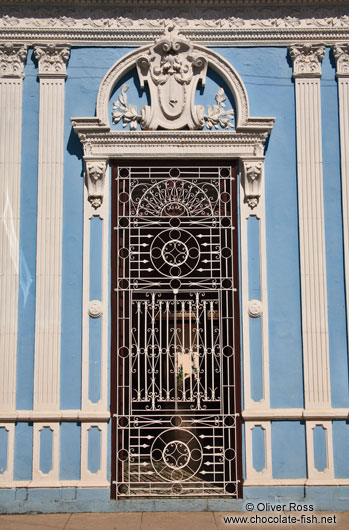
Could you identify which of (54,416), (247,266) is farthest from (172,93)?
(54,416)

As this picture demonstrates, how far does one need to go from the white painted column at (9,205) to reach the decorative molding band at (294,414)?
2.79m

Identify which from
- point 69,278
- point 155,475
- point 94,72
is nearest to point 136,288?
point 69,278

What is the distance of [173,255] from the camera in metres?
8.19

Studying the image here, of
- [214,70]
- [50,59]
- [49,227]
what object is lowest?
[49,227]

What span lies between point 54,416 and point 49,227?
2.24 metres

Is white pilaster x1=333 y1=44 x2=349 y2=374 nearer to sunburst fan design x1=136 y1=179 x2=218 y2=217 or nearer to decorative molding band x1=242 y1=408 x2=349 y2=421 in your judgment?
decorative molding band x1=242 y1=408 x2=349 y2=421

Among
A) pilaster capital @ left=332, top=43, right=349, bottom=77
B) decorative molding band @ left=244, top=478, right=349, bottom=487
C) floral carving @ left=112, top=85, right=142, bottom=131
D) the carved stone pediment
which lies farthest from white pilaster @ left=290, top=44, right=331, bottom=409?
floral carving @ left=112, top=85, right=142, bottom=131

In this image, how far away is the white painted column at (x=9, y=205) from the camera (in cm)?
786

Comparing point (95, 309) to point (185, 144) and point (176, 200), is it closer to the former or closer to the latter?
point (176, 200)

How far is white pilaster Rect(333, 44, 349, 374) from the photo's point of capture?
8125mm

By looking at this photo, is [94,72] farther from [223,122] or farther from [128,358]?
[128,358]

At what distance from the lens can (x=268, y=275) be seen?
8.08 meters

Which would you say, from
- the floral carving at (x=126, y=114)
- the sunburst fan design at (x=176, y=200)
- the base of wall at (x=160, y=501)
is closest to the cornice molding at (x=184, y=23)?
the floral carving at (x=126, y=114)

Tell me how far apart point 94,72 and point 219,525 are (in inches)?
218
